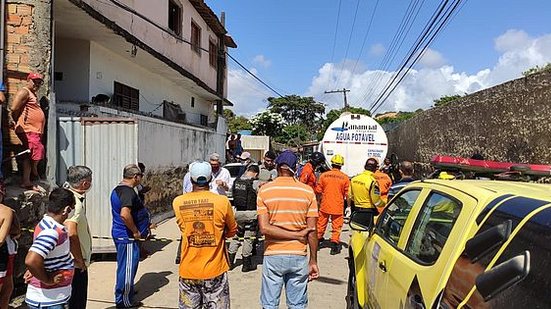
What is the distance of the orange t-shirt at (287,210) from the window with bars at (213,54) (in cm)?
1840

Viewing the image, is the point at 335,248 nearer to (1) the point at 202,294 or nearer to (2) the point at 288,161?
(2) the point at 288,161

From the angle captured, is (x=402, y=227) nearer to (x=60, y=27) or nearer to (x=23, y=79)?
(x=23, y=79)

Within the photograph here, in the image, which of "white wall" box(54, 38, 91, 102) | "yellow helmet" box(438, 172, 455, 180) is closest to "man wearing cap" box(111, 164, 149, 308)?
"yellow helmet" box(438, 172, 455, 180)

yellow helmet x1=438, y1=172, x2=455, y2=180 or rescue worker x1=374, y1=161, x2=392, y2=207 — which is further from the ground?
yellow helmet x1=438, y1=172, x2=455, y2=180

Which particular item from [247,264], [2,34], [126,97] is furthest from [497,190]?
[126,97]

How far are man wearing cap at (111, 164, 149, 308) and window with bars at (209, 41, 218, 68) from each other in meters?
16.9

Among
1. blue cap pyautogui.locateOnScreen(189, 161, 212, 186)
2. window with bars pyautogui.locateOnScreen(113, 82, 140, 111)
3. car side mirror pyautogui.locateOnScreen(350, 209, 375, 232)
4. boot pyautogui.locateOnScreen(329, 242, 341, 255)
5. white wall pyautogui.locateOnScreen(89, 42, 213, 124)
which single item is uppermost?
white wall pyautogui.locateOnScreen(89, 42, 213, 124)

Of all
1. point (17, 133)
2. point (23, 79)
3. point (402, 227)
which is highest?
point (23, 79)

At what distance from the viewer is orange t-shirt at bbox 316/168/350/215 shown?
825 cm

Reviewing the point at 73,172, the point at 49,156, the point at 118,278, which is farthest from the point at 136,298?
the point at 49,156

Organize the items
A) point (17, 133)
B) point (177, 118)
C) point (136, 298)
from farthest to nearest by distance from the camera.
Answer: point (177, 118) < point (17, 133) < point (136, 298)

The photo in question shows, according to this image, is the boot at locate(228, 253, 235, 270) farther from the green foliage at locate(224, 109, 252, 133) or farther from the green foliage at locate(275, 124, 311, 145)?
the green foliage at locate(224, 109, 252, 133)

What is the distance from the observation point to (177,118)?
17344 millimetres

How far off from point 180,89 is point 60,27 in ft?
29.6
